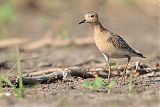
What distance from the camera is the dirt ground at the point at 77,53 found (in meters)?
5.35

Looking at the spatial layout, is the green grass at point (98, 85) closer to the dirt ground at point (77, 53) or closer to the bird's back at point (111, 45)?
the dirt ground at point (77, 53)

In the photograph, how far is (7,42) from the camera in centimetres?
1117

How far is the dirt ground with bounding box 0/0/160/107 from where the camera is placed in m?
5.35

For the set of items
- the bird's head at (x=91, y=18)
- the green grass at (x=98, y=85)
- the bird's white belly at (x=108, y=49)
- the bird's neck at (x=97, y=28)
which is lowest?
the green grass at (x=98, y=85)

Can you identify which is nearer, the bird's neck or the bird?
the bird

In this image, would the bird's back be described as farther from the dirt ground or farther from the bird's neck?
the dirt ground

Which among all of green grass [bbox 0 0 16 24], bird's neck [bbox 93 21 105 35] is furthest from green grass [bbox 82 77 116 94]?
green grass [bbox 0 0 16 24]

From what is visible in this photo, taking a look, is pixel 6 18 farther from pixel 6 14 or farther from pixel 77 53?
pixel 77 53

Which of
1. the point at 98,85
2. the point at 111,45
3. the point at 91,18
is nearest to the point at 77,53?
the point at 91,18

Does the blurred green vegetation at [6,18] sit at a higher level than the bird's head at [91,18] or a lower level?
higher

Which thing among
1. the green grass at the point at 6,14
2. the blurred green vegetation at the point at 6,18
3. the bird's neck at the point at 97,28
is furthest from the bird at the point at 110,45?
the green grass at the point at 6,14

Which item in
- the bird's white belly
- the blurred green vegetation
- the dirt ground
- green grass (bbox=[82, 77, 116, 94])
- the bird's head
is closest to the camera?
the dirt ground

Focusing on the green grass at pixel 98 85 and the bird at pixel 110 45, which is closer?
the green grass at pixel 98 85

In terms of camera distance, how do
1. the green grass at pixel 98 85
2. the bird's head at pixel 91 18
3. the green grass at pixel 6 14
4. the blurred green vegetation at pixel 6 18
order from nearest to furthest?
the green grass at pixel 98 85 → the bird's head at pixel 91 18 → the blurred green vegetation at pixel 6 18 → the green grass at pixel 6 14
